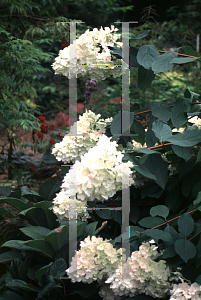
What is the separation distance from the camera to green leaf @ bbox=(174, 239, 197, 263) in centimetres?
82

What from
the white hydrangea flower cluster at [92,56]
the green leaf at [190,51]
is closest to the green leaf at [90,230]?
the white hydrangea flower cluster at [92,56]

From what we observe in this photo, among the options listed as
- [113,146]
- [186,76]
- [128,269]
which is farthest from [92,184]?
[186,76]

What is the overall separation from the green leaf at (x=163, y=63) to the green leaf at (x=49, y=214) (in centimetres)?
71

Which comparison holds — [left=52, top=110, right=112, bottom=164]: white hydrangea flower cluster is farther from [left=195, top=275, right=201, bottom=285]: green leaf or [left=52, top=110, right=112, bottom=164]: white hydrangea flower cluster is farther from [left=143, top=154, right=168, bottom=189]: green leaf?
[left=195, top=275, right=201, bottom=285]: green leaf

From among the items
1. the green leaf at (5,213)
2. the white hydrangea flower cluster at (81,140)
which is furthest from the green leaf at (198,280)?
the green leaf at (5,213)

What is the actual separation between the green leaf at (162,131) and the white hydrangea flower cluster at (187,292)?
0.43 meters

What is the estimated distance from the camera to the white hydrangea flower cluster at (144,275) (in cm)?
88

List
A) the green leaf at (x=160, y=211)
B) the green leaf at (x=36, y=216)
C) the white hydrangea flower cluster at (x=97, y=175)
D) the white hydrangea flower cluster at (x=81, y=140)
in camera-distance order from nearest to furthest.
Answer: the white hydrangea flower cluster at (x=97, y=175) < the green leaf at (x=160, y=211) < the white hydrangea flower cluster at (x=81, y=140) < the green leaf at (x=36, y=216)

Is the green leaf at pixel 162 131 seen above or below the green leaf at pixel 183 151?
above

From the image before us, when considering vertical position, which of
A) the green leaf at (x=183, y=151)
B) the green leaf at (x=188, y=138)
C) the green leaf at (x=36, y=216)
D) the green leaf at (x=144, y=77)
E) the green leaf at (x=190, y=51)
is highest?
the green leaf at (x=190, y=51)

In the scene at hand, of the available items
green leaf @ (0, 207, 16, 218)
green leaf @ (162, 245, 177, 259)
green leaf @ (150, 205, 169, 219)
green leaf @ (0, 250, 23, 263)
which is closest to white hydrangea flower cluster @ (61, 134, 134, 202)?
green leaf @ (150, 205, 169, 219)

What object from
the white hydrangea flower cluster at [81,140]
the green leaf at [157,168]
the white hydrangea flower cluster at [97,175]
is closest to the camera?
the white hydrangea flower cluster at [97,175]

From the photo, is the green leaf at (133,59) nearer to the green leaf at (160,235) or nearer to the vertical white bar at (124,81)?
the vertical white bar at (124,81)

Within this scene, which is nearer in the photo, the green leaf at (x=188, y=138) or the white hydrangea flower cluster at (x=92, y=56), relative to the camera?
the green leaf at (x=188, y=138)
